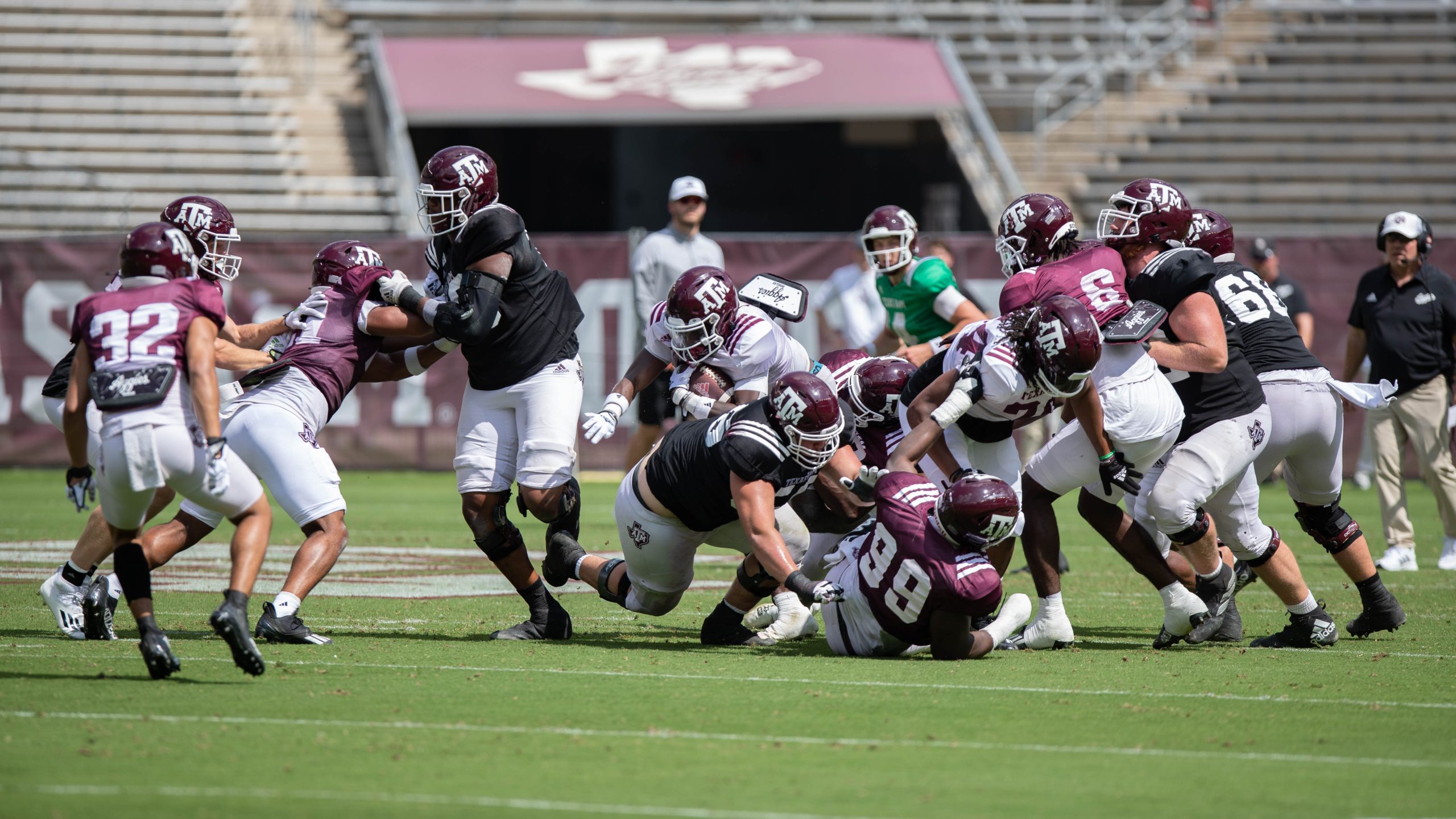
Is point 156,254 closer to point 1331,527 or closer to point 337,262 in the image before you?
point 337,262

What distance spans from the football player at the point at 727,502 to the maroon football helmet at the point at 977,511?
0.51 metres

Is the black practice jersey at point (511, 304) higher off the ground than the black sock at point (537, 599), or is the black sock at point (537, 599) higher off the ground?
the black practice jersey at point (511, 304)

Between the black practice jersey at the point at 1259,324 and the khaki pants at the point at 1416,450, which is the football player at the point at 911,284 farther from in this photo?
the khaki pants at the point at 1416,450

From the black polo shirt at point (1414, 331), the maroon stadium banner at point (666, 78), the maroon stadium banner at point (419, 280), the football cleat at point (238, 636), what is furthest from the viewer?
the maroon stadium banner at point (666, 78)

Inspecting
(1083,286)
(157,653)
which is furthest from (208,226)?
(1083,286)

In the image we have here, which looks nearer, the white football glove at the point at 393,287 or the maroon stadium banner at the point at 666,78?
the white football glove at the point at 393,287

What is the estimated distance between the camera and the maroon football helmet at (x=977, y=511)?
6.01 meters

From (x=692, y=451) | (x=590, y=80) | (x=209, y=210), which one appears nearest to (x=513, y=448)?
(x=692, y=451)

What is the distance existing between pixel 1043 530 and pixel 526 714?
2.72m

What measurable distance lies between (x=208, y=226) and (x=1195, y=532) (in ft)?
14.3

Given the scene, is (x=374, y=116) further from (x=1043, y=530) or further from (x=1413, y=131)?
(x=1043, y=530)

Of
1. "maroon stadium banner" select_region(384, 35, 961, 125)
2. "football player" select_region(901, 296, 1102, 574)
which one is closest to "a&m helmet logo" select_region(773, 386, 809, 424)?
"football player" select_region(901, 296, 1102, 574)

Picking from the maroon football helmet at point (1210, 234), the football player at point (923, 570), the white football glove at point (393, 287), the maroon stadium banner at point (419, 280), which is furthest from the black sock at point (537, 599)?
the maroon stadium banner at point (419, 280)

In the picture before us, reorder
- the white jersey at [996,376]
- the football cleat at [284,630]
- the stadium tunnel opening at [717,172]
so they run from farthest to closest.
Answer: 1. the stadium tunnel opening at [717,172]
2. the football cleat at [284,630]
3. the white jersey at [996,376]
